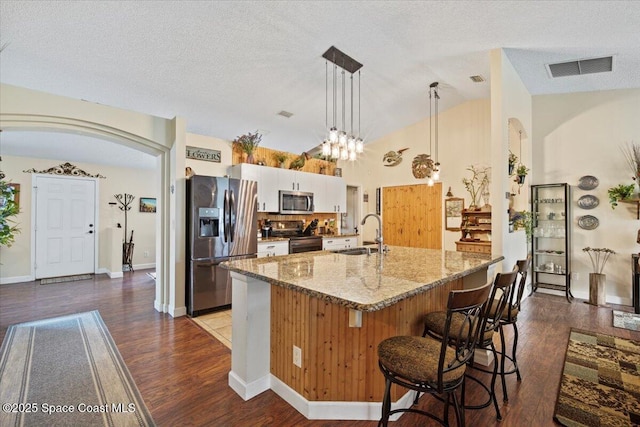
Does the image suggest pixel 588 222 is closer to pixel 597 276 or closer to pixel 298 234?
pixel 597 276

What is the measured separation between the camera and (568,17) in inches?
106

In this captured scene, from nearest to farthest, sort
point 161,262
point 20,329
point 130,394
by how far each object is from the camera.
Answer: point 130,394 < point 20,329 < point 161,262


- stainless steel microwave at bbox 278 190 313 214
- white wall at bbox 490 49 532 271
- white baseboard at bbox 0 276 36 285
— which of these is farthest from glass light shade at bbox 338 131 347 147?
white baseboard at bbox 0 276 36 285

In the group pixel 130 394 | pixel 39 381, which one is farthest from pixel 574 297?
pixel 39 381

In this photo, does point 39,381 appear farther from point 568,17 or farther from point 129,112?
point 568,17

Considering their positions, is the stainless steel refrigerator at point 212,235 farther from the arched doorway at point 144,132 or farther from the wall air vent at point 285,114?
the wall air vent at point 285,114

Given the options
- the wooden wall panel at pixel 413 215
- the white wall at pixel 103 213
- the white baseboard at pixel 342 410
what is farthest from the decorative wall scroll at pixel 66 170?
the white baseboard at pixel 342 410

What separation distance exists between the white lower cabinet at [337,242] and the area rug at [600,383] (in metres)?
3.80

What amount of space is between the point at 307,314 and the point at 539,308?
4.21m

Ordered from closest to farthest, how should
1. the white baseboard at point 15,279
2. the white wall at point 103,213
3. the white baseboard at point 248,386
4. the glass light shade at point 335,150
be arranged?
the white baseboard at point 248,386 → the glass light shade at point 335,150 → the white baseboard at point 15,279 → the white wall at point 103,213

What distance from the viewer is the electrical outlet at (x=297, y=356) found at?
201 cm

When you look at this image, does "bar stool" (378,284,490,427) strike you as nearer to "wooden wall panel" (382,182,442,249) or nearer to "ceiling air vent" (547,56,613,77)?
"ceiling air vent" (547,56,613,77)

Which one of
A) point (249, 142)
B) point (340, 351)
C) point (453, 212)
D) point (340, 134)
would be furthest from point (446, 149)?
point (340, 351)

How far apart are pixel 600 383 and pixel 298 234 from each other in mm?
4491
